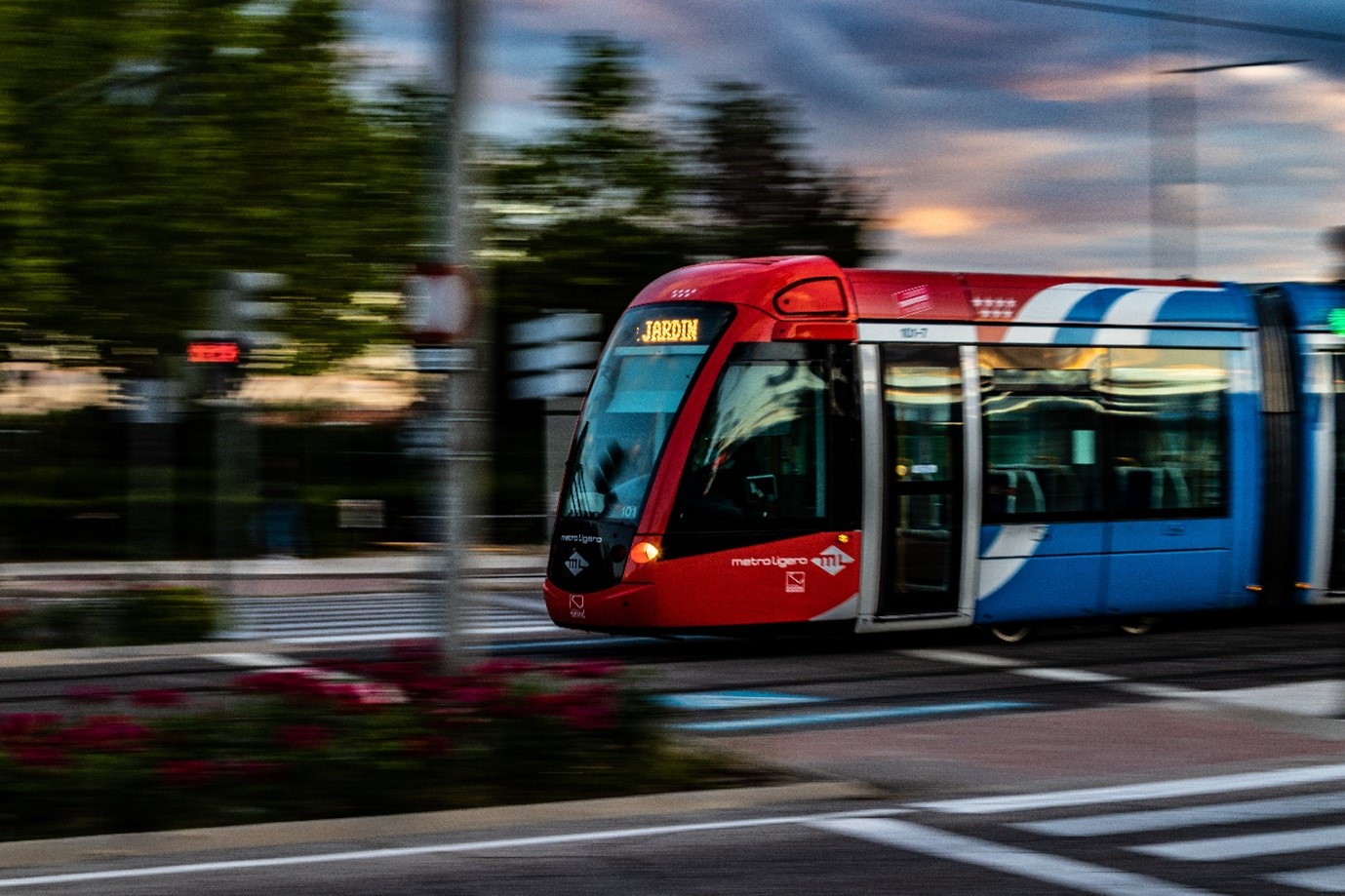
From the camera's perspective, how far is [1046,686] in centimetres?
1287

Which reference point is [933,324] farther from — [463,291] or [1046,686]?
[463,291]

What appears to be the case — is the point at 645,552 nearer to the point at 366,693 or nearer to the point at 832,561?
the point at 832,561

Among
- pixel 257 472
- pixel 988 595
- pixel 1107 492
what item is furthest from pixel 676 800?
pixel 257 472

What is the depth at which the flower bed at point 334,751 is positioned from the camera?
754cm

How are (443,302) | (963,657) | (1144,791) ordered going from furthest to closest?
(963,657) → (443,302) → (1144,791)

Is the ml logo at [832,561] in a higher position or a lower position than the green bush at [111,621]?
higher

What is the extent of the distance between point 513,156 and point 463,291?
32973 mm

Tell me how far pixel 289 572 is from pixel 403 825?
19.9 metres

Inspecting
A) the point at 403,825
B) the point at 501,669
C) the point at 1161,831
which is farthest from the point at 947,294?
the point at 403,825

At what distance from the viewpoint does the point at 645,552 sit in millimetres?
13938

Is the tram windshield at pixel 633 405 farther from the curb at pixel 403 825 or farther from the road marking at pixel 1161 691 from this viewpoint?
the curb at pixel 403 825

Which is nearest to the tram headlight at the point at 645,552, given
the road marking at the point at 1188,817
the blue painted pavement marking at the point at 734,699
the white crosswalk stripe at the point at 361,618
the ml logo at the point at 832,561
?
the ml logo at the point at 832,561

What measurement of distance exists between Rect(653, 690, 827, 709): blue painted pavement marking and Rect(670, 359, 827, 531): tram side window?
6.04ft

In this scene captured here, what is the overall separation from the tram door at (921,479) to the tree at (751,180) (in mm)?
28227
